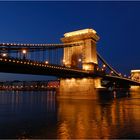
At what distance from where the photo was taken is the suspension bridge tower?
5603cm

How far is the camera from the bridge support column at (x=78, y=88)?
55.1 m

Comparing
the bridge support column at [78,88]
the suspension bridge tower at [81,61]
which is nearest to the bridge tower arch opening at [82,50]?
the suspension bridge tower at [81,61]

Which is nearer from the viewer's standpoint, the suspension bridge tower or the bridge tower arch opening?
the suspension bridge tower

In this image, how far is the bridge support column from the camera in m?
55.1

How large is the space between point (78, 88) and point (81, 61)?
9.27 metres

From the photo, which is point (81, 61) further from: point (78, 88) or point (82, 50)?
point (78, 88)

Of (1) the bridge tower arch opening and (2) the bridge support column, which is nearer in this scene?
(2) the bridge support column

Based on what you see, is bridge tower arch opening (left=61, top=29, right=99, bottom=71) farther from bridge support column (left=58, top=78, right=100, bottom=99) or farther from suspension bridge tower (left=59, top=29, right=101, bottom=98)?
bridge support column (left=58, top=78, right=100, bottom=99)

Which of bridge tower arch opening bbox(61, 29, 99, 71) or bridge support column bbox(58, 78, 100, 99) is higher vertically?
bridge tower arch opening bbox(61, 29, 99, 71)

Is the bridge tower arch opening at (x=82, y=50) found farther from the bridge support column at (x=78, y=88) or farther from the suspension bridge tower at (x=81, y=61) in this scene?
the bridge support column at (x=78, y=88)

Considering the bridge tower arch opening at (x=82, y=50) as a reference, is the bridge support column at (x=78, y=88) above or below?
below

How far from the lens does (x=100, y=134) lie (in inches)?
653

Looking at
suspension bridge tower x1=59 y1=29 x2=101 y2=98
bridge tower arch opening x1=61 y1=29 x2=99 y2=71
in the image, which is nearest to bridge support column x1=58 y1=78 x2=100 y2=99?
suspension bridge tower x1=59 y1=29 x2=101 y2=98

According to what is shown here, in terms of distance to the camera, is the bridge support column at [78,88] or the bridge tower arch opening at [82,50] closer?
the bridge support column at [78,88]
